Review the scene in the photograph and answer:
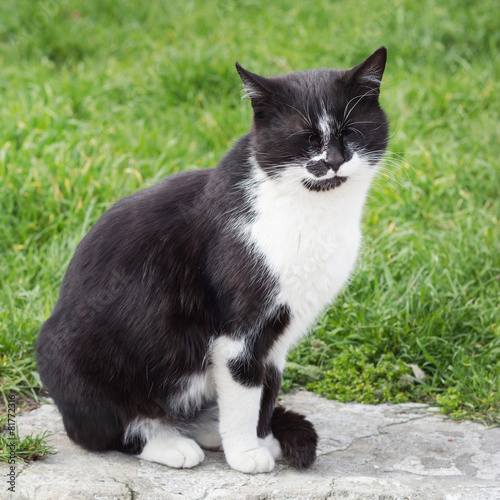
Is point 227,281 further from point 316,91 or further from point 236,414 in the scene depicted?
point 316,91

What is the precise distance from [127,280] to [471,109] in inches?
133

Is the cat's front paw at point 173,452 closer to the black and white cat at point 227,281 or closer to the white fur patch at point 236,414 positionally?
the black and white cat at point 227,281

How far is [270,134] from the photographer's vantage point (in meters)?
2.25

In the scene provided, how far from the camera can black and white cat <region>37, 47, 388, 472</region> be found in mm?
2232

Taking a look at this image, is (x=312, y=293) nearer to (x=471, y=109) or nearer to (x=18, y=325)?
(x=18, y=325)

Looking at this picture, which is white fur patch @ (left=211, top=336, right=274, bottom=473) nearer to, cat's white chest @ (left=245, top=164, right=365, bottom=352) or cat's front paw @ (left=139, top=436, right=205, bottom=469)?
cat's front paw @ (left=139, top=436, right=205, bottom=469)

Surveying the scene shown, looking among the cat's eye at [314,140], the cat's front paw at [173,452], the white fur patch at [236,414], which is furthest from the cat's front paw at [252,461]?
the cat's eye at [314,140]

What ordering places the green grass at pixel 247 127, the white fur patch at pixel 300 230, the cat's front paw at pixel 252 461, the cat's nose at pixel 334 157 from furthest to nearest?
1. the green grass at pixel 247 127
2. the cat's front paw at pixel 252 461
3. the white fur patch at pixel 300 230
4. the cat's nose at pixel 334 157

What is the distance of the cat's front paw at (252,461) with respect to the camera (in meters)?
2.37

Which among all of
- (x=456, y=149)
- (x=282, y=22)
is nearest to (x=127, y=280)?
(x=456, y=149)

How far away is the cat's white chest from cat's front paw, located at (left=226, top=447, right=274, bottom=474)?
49 centimetres

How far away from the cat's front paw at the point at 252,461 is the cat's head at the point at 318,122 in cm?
92

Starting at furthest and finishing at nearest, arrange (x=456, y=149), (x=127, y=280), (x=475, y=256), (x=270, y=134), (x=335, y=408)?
(x=456, y=149)
(x=475, y=256)
(x=335, y=408)
(x=127, y=280)
(x=270, y=134)

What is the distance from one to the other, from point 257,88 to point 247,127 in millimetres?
2520
